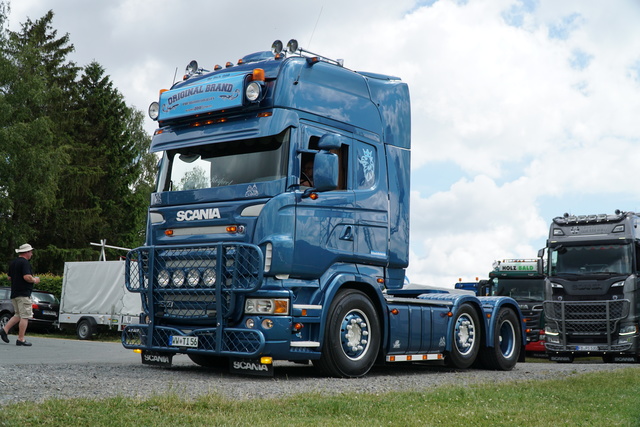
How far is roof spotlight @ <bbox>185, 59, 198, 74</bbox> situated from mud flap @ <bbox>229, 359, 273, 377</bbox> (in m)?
4.49

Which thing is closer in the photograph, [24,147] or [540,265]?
[540,265]

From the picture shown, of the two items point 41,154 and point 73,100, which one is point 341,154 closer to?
point 41,154

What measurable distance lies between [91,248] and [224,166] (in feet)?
123

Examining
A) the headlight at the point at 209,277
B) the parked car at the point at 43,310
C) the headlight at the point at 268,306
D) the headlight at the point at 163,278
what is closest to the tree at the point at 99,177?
the parked car at the point at 43,310

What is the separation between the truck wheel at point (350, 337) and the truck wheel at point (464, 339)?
203cm

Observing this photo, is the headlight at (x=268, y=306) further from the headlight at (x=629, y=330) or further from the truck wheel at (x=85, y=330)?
the truck wheel at (x=85, y=330)

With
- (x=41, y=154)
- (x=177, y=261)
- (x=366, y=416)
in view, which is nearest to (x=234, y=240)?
(x=177, y=261)

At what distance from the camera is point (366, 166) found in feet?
36.6

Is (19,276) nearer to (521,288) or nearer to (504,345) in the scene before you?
(504,345)

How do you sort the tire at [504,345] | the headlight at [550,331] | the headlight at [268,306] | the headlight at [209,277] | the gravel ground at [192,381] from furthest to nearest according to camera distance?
the headlight at [550,331]
the tire at [504,345]
the headlight at [209,277]
the headlight at [268,306]
the gravel ground at [192,381]

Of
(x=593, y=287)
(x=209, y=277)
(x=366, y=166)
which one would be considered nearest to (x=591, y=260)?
(x=593, y=287)

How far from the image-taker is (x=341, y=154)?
10938 mm

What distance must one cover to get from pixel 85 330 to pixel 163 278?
18.5m

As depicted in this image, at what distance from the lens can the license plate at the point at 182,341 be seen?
32.8ft
